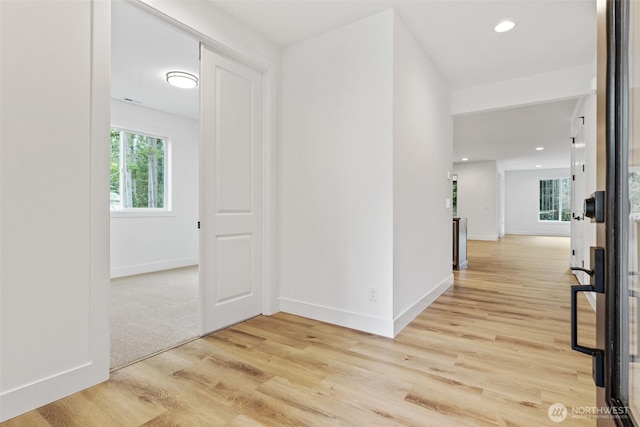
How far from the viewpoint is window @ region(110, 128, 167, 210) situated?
4996 millimetres

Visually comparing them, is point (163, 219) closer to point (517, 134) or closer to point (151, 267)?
point (151, 267)

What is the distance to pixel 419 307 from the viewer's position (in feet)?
10.3

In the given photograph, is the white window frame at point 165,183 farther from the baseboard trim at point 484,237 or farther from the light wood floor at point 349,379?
the baseboard trim at point 484,237

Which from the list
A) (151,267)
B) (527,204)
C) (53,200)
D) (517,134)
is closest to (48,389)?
(53,200)

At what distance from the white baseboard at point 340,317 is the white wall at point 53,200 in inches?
60.8

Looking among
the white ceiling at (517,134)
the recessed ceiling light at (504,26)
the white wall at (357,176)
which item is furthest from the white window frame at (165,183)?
the recessed ceiling light at (504,26)

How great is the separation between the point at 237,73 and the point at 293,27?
0.63 meters

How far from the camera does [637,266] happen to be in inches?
24.6

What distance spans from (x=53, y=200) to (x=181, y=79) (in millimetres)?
2682

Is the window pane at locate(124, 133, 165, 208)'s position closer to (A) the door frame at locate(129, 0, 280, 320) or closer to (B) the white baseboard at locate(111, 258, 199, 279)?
(B) the white baseboard at locate(111, 258, 199, 279)

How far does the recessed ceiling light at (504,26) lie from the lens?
2770mm

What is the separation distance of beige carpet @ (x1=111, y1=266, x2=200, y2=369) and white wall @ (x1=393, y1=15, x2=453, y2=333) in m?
1.81

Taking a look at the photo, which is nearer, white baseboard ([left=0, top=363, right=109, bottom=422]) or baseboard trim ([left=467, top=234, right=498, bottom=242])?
white baseboard ([left=0, top=363, right=109, bottom=422])

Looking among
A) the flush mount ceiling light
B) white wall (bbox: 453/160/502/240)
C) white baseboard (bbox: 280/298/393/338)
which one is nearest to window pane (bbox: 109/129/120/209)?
the flush mount ceiling light
